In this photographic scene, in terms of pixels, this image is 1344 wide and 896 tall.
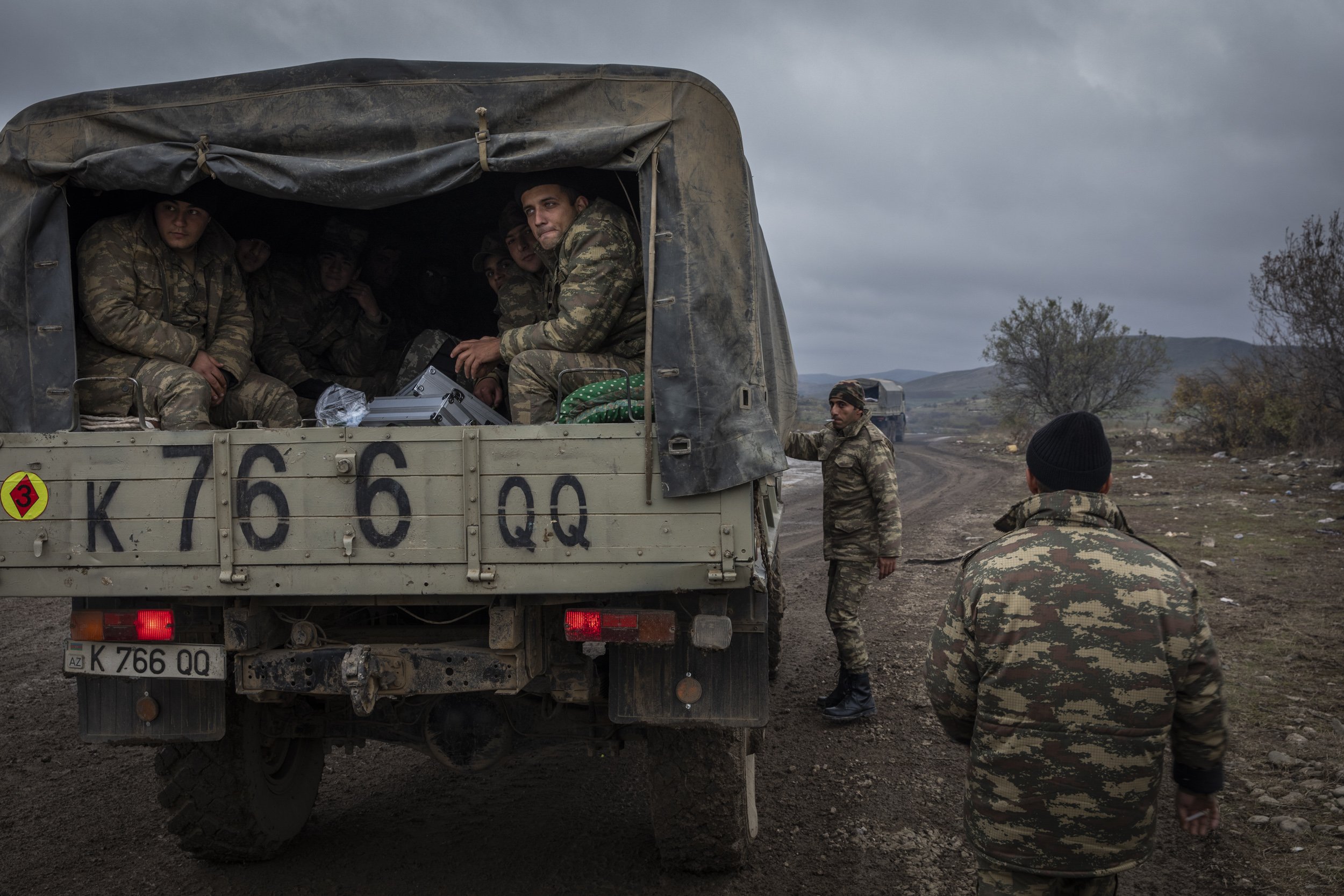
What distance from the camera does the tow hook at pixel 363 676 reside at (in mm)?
2660

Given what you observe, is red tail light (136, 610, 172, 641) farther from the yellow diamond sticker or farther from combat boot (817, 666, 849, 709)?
combat boot (817, 666, 849, 709)

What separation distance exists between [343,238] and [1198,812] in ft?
14.5

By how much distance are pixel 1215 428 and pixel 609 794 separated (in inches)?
816

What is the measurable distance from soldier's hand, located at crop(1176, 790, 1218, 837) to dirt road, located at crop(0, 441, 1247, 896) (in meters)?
1.14

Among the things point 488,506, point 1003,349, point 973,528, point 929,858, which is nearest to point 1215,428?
point 1003,349

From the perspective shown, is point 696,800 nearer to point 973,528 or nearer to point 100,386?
point 100,386

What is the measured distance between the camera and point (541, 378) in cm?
335

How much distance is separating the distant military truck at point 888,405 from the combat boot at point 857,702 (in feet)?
86.9

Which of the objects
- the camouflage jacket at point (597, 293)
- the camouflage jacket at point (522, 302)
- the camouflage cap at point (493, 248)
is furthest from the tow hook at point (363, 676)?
the camouflage cap at point (493, 248)

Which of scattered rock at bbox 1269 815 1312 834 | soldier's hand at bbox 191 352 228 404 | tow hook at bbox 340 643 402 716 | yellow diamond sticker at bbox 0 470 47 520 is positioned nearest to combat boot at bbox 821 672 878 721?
scattered rock at bbox 1269 815 1312 834

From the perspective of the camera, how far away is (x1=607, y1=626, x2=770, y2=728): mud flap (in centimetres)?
292

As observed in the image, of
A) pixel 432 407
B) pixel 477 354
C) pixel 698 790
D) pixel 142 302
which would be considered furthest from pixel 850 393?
pixel 142 302

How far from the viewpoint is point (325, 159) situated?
9.84 feet

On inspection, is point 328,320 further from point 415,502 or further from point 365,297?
point 415,502
